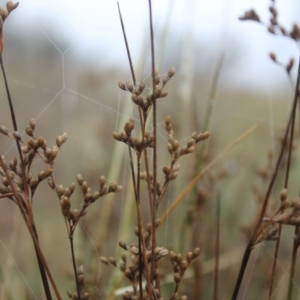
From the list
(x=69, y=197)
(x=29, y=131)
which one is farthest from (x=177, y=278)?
(x=29, y=131)

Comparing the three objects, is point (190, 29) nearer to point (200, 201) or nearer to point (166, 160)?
point (200, 201)

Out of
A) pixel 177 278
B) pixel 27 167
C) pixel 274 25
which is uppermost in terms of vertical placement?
pixel 274 25

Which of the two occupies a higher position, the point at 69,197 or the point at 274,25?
the point at 274,25

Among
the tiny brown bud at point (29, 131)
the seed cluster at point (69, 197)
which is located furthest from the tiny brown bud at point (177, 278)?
the tiny brown bud at point (29, 131)

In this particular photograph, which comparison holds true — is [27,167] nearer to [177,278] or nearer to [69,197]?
[69,197]

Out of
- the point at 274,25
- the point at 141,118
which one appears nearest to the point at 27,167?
the point at 141,118

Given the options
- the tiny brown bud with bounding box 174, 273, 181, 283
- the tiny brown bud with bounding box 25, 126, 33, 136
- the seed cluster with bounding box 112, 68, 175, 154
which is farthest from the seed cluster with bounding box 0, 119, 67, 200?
the tiny brown bud with bounding box 174, 273, 181, 283

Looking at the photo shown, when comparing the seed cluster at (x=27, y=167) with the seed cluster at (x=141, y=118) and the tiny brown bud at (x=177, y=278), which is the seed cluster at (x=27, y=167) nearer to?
the seed cluster at (x=141, y=118)

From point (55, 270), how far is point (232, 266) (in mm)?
855

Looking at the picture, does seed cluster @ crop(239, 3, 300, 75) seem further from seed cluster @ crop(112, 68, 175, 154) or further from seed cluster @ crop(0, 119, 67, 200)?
seed cluster @ crop(0, 119, 67, 200)

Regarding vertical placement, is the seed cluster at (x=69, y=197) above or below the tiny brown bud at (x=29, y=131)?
below

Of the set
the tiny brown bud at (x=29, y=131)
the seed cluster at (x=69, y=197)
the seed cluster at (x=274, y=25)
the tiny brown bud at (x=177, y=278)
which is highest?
the seed cluster at (x=274, y=25)

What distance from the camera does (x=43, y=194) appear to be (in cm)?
322

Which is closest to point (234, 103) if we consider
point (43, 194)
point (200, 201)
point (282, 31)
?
point (43, 194)
